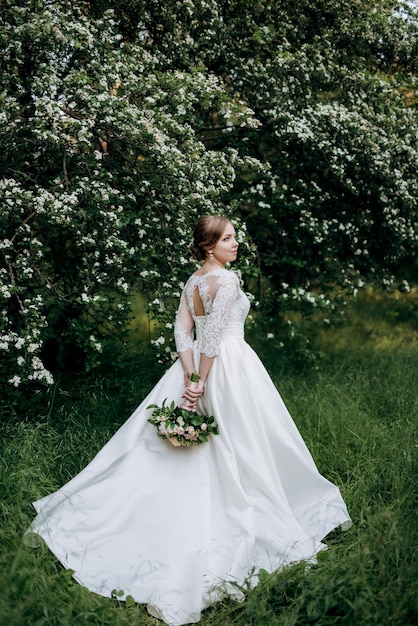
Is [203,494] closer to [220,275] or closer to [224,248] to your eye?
[220,275]

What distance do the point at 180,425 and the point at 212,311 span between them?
0.77 m

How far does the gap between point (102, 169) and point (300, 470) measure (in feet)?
9.56

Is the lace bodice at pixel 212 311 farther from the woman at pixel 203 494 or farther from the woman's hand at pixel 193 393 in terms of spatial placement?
the woman's hand at pixel 193 393

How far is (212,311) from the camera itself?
156 inches

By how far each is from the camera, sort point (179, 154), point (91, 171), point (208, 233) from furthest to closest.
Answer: point (91, 171), point (179, 154), point (208, 233)

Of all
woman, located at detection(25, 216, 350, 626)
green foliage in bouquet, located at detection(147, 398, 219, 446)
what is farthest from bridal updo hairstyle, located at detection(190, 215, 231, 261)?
green foliage in bouquet, located at detection(147, 398, 219, 446)

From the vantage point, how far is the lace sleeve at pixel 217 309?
12.9ft

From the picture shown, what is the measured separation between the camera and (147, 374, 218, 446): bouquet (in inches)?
149

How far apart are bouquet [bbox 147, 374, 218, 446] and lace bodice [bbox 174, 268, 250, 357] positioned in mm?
280

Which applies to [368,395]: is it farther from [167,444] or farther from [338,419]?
[167,444]

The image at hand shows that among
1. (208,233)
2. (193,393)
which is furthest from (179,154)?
(193,393)

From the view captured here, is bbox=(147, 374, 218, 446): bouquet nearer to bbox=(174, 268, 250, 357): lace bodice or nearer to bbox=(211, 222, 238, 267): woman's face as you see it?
bbox=(174, 268, 250, 357): lace bodice

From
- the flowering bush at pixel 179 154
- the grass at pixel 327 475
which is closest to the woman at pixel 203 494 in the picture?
the grass at pixel 327 475

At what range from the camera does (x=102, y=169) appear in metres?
5.06
